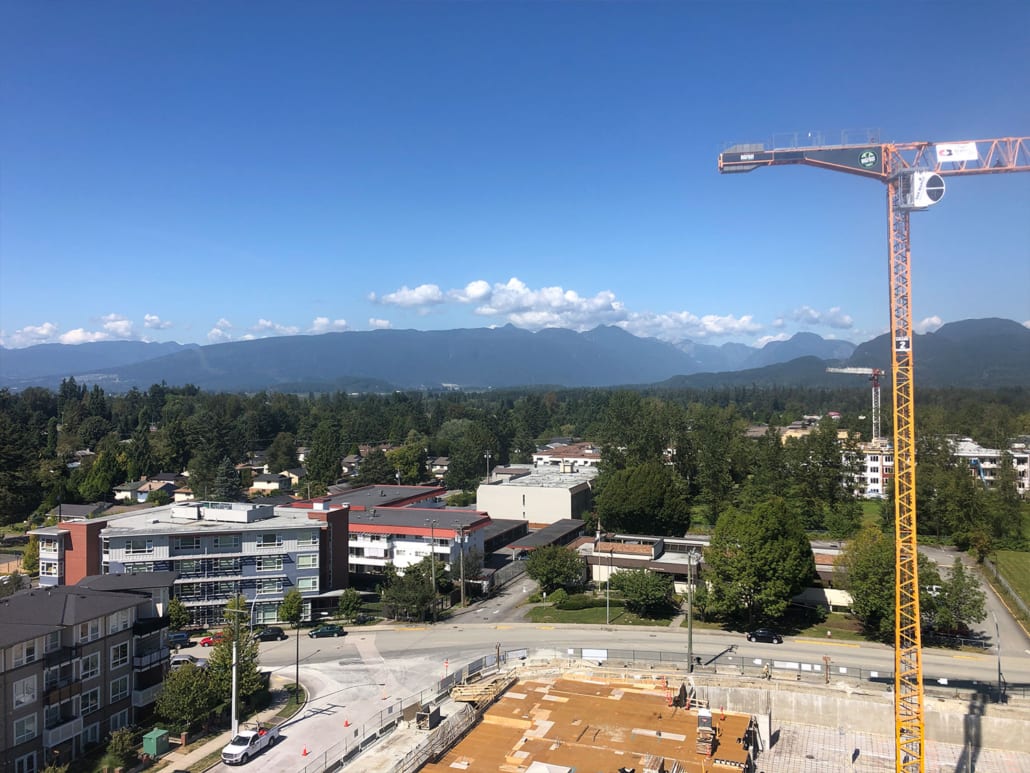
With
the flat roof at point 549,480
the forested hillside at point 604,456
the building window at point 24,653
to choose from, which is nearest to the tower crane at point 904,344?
the forested hillside at point 604,456

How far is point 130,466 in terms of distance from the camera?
8444 centimetres

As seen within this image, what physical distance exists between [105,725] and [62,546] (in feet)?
62.6

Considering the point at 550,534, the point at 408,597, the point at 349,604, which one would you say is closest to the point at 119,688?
the point at 349,604

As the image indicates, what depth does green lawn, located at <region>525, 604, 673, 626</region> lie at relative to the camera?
40125mm

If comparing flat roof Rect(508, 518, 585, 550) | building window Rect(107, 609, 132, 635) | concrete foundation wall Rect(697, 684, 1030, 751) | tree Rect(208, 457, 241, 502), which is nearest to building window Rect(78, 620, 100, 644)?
building window Rect(107, 609, 132, 635)

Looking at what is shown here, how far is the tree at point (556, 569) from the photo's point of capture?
45312 millimetres

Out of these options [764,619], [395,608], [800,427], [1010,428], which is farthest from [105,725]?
[800,427]

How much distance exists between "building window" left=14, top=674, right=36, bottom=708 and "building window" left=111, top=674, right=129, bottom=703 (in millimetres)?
3658

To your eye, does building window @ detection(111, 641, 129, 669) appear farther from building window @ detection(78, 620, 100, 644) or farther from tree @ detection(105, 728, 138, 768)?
tree @ detection(105, 728, 138, 768)

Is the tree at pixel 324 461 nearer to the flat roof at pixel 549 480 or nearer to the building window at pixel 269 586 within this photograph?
the flat roof at pixel 549 480

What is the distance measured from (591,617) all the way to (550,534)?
1883 cm

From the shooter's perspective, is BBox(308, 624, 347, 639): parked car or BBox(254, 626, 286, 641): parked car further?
BBox(308, 624, 347, 639): parked car

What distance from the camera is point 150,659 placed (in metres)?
28.6

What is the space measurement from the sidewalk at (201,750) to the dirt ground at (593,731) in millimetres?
9220
